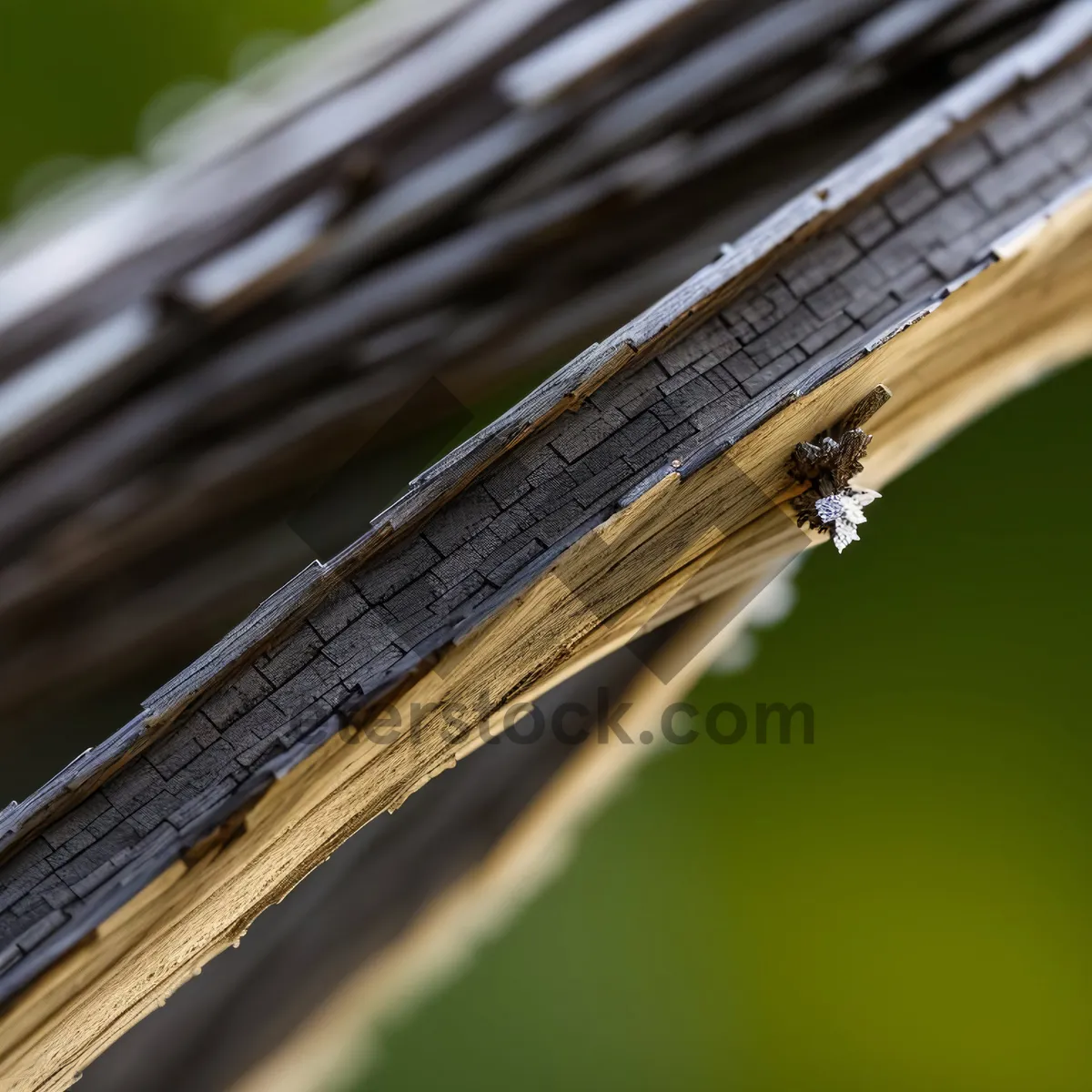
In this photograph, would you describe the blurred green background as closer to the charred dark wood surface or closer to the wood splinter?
the charred dark wood surface

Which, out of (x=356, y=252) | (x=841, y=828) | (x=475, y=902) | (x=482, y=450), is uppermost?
(x=356, y=252)

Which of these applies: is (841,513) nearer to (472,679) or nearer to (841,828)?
(472,679)

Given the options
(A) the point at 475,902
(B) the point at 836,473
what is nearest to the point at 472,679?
(B) the point at 836,473

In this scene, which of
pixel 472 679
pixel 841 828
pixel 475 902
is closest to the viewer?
pixel 472 679

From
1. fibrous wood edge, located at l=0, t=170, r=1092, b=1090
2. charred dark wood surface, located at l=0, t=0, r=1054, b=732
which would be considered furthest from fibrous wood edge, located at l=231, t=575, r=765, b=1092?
charred dark wood surface, located at l=0, t=0, r=1054, b=732

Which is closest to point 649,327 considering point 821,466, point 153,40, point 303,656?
point 821,466

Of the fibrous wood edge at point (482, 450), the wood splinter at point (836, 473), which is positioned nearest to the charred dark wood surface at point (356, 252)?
the fibrous wood edge at point (482, 450)
